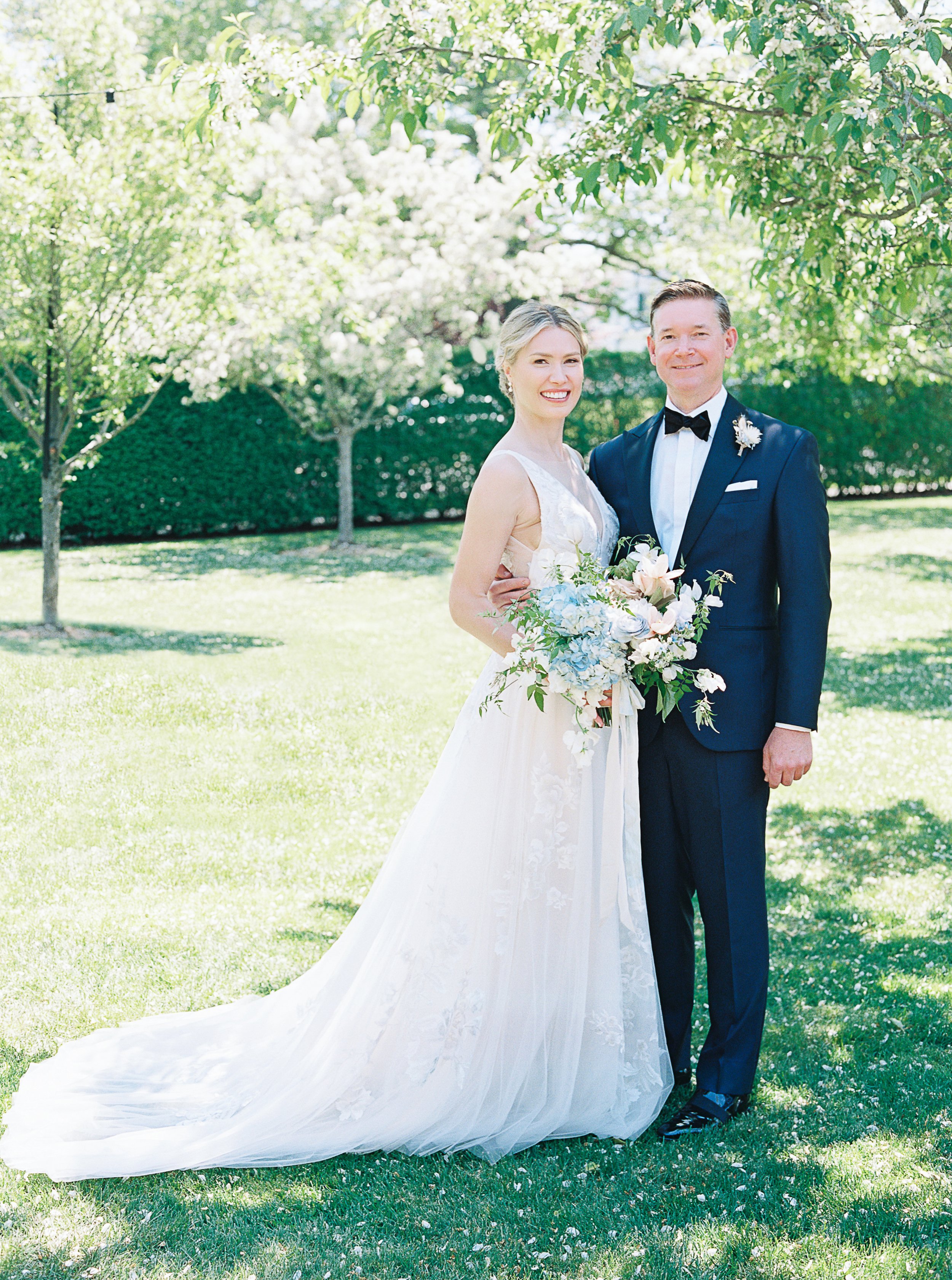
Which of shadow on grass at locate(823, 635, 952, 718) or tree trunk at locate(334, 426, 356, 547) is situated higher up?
tree trunk at locate(334, 426, 356, 547)

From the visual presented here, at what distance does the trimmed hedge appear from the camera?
773 inches

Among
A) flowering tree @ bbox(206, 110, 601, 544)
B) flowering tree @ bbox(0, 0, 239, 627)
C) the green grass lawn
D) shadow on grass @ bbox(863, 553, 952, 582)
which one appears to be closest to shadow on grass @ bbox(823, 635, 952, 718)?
the green grass lawn

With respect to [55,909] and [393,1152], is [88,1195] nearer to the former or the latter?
[393,1152]

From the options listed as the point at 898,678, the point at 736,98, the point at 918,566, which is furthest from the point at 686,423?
the point at 918,566

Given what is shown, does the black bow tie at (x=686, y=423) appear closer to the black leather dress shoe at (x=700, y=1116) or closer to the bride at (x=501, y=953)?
the bride at (x=501, y=953)

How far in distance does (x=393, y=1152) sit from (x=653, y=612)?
1.73m

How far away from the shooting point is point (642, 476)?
3.84m

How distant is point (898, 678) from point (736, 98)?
595 cm

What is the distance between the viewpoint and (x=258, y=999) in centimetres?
428

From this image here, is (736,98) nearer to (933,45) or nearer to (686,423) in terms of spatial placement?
(933,45)

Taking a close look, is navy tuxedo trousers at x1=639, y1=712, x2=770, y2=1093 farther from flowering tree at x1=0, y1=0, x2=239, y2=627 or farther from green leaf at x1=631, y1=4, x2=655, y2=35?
flowering tree at x1=0, y1=0, x2=239, y2=627

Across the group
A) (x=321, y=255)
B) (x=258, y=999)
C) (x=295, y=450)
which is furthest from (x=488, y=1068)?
(x=295, y=450)

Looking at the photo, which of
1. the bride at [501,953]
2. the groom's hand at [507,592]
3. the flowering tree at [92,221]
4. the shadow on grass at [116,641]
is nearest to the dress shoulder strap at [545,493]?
the bride at [501,953]

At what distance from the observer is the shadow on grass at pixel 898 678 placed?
31.0 ft
